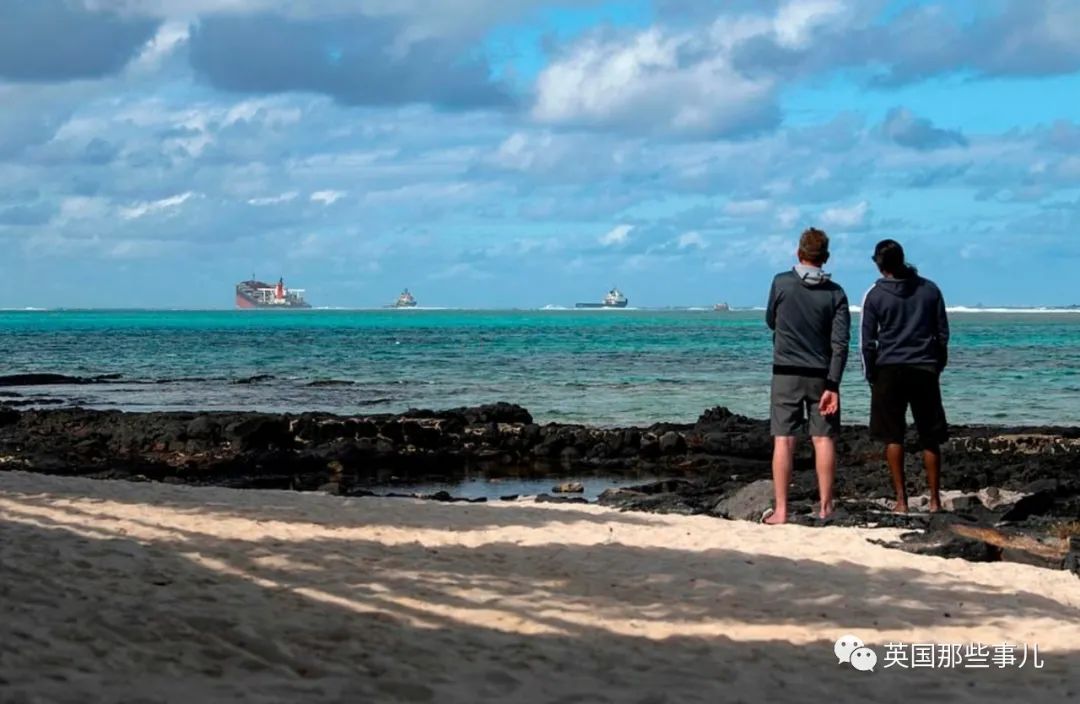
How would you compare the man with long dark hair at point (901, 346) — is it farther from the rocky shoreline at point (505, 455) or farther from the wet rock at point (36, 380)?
the wet rock at point (36, 380)

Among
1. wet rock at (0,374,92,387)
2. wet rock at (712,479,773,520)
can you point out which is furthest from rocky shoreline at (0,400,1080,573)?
wet rock at (0,374,92,387)

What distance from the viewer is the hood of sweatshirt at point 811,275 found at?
9922mm

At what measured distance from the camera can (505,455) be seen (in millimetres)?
22125

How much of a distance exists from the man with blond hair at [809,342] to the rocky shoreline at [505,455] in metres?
2.49

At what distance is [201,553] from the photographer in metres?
9.23

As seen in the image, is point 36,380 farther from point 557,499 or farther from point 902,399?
point 902,399

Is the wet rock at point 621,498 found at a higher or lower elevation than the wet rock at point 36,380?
higher

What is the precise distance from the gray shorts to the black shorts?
56 cm

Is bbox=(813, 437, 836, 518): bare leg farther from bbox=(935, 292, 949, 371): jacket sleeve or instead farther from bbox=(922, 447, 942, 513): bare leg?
bbox=(935, 292, 949, 371): jacket sleeve

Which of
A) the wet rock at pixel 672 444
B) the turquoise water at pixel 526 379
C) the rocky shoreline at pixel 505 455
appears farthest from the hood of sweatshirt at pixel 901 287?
the turquoise water at pixel 526 379

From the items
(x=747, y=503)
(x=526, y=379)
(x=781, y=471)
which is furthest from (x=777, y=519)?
(x=526, y=379)

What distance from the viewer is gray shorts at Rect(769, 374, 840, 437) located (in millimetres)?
10000

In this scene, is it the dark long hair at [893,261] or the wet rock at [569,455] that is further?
the wet rock at [569,455]

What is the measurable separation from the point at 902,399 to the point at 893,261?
1.04 metres
